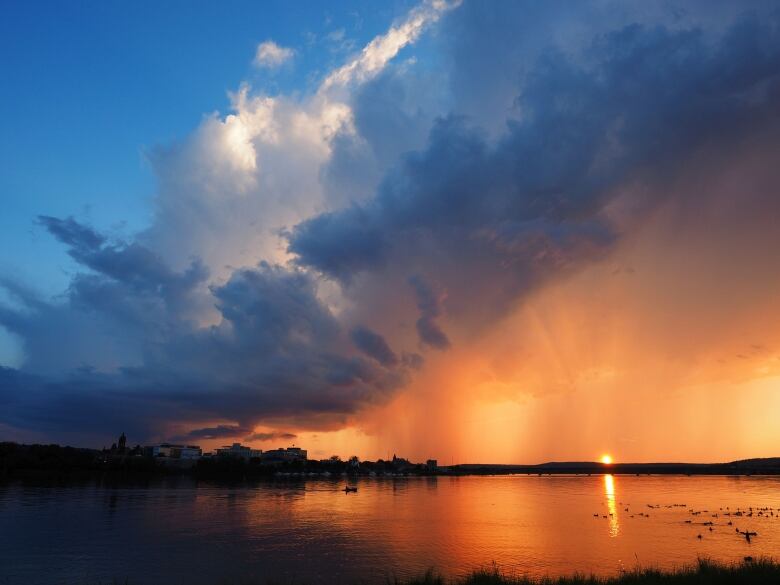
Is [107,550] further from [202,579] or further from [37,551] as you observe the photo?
[202,579]

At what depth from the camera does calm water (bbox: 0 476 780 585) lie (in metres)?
54.5

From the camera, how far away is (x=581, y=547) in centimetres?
6969

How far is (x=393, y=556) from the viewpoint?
62.0 meters

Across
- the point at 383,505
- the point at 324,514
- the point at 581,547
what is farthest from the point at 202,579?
the point at 383,505

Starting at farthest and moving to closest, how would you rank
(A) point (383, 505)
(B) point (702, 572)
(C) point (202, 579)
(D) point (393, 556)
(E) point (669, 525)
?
(A) point (383, 505)
(E) point (669, 525)
(D) point (393, 556)
(C) point (202, 579)
(B) point (702, 572)

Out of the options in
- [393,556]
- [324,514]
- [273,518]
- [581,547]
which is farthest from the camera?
[324,514]

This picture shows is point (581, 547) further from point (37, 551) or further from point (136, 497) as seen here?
point (136, 497)

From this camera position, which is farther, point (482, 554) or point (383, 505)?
point (383, 505)

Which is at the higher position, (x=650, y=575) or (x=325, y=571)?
(x=650, y=575)

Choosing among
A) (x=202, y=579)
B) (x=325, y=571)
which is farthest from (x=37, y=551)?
(x=325, y=571)

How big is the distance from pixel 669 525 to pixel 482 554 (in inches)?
1986

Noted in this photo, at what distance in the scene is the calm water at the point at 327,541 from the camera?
54.5 meters

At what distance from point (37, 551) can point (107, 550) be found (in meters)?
7.96

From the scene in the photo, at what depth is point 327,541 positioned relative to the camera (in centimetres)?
7388
